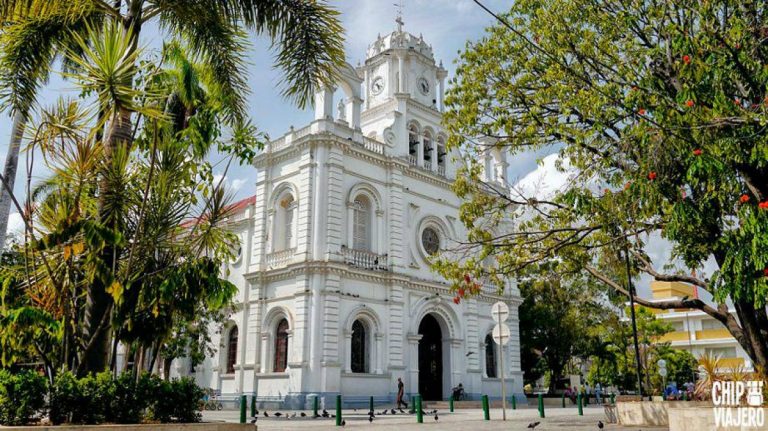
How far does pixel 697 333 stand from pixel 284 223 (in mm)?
48490

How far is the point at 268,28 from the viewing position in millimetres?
10898

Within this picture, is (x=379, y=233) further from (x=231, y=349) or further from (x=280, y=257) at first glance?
(x=231, y=349)

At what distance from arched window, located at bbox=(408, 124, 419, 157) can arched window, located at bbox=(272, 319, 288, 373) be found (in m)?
10.5

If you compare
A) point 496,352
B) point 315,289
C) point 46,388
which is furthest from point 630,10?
point 496,352

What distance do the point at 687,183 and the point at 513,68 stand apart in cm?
414

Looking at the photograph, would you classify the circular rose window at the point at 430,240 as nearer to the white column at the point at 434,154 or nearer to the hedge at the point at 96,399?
the white column at the point at 434,154

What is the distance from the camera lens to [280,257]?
2639cm

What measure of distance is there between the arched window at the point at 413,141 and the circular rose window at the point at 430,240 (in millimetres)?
3793

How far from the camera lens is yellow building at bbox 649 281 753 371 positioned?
191 feet

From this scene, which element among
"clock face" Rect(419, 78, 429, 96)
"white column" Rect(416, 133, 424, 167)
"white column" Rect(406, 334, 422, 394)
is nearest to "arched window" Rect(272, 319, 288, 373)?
"white column" Rect(406, 334, 422, 394)

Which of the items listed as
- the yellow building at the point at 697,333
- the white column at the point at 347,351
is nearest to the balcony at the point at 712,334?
the yellow building at the point at 697,333

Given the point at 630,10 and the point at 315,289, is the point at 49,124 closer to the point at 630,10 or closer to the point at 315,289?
the point at 630,10

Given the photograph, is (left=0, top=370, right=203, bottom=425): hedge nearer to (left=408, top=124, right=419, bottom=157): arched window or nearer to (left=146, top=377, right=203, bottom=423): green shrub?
(left=146, top=377, right=203, bottom=423): green shrub
